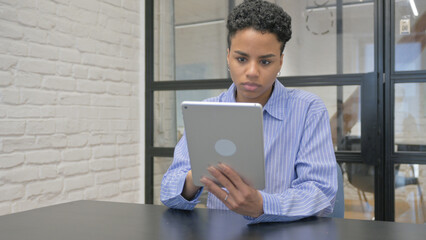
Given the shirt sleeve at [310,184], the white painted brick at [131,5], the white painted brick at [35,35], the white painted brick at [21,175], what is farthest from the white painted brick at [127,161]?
the shirt sleeve at [310,184]

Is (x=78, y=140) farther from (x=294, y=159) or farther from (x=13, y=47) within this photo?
(x=294, y=159)

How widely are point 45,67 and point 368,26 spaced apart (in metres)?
1.83

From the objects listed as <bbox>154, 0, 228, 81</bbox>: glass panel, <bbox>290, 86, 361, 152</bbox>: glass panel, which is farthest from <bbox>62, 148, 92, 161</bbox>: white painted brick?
<bbox>290, 86, 361, 152</bbox>: glass panel

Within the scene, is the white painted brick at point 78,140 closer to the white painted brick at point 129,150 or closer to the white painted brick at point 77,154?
the white painted brick at point 77,154

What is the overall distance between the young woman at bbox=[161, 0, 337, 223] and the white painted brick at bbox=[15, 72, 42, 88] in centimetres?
117

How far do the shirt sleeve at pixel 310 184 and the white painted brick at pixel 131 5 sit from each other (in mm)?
2034

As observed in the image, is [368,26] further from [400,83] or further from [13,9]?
[13,9]

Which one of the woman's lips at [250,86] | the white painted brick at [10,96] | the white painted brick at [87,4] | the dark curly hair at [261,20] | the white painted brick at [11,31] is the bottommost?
the woman's lips at [250,86]

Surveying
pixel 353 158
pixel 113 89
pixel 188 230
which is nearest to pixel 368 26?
pixel 353 158

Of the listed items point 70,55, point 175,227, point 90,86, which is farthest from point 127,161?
A: point 175,227

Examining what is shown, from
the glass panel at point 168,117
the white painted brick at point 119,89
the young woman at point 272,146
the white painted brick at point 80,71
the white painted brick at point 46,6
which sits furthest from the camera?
the glass panel at point 168,117

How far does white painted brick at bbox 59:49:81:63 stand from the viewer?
2344 millimetres

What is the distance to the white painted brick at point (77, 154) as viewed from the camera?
7.79 ft

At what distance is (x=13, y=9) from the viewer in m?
2.07
